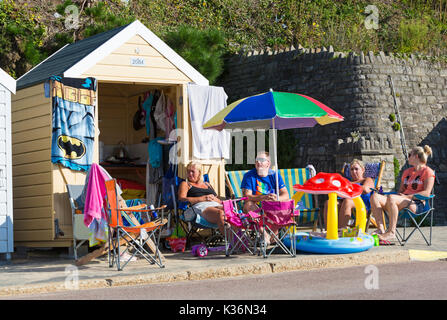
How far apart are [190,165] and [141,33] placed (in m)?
2.04

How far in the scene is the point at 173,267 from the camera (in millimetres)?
8039

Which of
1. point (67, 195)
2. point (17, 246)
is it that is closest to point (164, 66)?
point (67, 195)

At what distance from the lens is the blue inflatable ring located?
8742 mm

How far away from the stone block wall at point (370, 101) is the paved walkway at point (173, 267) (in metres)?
6.30

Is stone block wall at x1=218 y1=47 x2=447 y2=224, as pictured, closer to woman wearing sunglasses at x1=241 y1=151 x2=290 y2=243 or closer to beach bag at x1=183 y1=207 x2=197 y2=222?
woman wearing sunglasses at x1=241 y1=151 x2=290 y2=243

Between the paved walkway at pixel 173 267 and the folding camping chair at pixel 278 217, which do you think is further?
the folding camping chair at pixel 278 217

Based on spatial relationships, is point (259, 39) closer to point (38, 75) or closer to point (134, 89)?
point (134, 89)

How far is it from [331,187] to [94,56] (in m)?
3.61

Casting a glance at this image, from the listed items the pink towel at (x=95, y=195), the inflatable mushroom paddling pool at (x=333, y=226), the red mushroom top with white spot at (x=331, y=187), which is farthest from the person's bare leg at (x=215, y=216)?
the pink towel at (x=95, y=195)

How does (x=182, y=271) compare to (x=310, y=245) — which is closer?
(x=182, y=271)

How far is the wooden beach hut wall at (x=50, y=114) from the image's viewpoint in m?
9.74

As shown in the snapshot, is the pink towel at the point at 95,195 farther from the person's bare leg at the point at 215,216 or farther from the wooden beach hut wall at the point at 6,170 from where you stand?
the wooden beach hut wall at the point at 6,170

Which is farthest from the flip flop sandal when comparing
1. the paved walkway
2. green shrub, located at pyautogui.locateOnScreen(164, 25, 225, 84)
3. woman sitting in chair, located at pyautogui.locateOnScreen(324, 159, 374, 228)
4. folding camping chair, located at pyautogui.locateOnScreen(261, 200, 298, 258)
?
green shrub, located at pyautogui.locateOnScreen(164, 25, 225, 84)

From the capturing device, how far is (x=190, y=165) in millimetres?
9891
